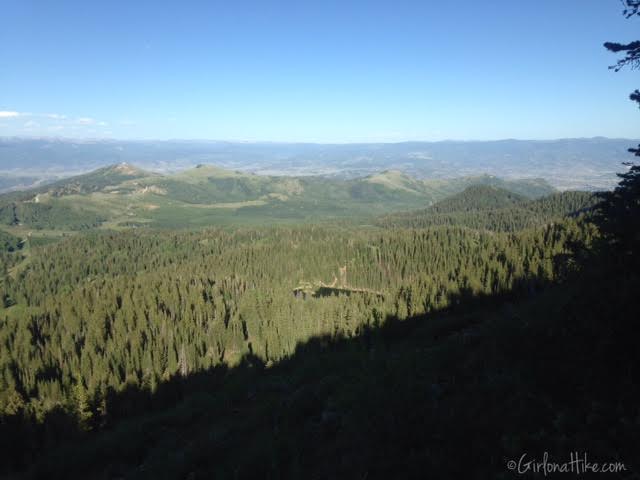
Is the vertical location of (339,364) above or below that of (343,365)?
below

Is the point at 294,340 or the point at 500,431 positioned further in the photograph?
the point at 294,340

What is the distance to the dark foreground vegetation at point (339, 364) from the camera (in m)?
11.7

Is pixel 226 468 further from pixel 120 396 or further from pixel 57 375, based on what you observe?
pixel 57 375

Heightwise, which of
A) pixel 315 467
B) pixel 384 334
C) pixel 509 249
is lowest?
pixel 384 334

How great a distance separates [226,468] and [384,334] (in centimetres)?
5849

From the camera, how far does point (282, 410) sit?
24453 mm

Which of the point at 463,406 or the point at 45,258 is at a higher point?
the point at 463,406

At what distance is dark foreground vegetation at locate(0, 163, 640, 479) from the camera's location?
11.7 metres

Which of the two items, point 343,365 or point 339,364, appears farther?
point 339,364

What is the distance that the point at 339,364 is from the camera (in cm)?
4156

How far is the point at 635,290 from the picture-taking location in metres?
11.5

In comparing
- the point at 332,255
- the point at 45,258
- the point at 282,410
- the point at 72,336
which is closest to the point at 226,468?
the point at 282,410

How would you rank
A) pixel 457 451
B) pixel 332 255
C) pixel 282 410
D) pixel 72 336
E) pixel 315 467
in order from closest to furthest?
pixel 457 451, pixel 315 467, pixel 282 410, pixel 72 336, pixel 332 255

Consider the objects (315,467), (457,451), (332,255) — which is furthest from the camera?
(332,255)
